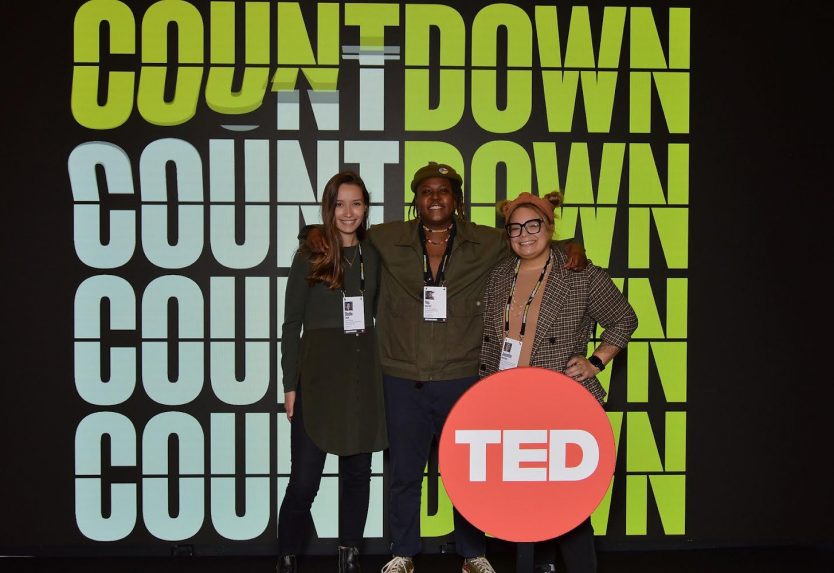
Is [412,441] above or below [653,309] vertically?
below

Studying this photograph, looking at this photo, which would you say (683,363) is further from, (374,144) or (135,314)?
(135,314)

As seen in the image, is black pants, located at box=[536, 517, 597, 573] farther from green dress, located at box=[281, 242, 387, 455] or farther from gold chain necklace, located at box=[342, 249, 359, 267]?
gold chain necklace, located at box=[342, 249, 359, 267]

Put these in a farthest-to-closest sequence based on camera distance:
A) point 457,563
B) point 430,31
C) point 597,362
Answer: point 430,31, point 457,563, point 597,362

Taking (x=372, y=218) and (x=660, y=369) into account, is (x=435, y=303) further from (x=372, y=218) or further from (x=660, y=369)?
(x=660, y=369)

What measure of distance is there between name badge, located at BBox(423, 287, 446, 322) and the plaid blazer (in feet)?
0.65

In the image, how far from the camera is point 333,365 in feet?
10.5

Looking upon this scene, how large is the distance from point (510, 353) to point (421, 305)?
1.63ft

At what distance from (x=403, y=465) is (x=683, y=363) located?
162 cm

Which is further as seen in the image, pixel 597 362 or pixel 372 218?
pixel 372 218

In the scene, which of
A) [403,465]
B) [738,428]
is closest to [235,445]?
[403,465]

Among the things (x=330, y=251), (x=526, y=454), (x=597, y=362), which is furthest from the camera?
(x=330, y=251)

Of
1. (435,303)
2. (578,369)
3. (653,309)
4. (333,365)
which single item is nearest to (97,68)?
(333,365)

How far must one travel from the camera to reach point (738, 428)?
4051 mm

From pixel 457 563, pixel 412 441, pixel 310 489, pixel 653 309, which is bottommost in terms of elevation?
pixel 457 563
